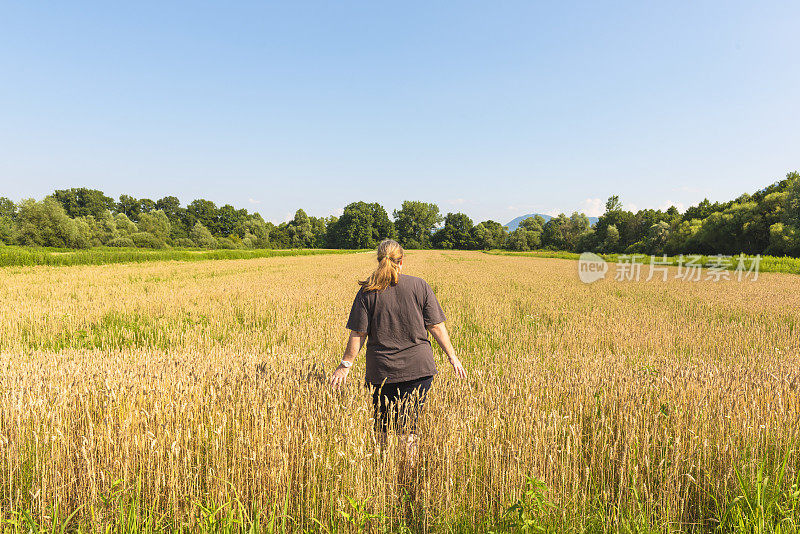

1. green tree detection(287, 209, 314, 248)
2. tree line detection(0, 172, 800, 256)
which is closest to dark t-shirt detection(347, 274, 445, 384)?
tree line detection(0, 172, 800, 256)

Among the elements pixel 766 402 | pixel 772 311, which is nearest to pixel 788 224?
pixel 772 311

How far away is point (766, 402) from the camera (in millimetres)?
3531

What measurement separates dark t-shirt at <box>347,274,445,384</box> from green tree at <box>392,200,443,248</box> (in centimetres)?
13857

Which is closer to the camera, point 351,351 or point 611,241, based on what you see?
point 351,351

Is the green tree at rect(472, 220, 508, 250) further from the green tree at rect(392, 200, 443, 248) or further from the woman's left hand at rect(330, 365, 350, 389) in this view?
the woman's left hand at rect(330, 365, 350, 389)

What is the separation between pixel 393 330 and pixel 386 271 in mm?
549

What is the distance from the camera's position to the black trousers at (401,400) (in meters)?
3.19

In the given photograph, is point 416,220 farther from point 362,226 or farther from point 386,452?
point 386,452

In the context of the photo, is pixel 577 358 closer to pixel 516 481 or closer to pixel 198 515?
pixel 516 481

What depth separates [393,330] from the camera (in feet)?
11.0

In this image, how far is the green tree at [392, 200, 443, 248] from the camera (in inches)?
5655

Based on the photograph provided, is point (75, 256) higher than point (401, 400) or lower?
higher

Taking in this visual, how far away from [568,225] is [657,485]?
129m

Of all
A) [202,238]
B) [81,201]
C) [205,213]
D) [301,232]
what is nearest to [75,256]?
[202,238]
